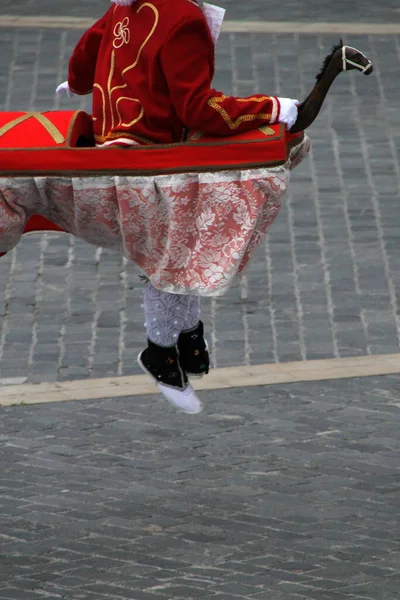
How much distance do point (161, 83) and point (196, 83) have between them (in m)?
0.17

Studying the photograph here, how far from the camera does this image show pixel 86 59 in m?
5.63

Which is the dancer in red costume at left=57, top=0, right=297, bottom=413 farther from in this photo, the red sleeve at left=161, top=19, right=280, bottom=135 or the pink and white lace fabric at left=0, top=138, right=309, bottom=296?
the pink and white lace fabric at left=0, top=138, right=309, bottom=296

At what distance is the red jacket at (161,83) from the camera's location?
4953 mm

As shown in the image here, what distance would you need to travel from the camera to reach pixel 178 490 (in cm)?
696

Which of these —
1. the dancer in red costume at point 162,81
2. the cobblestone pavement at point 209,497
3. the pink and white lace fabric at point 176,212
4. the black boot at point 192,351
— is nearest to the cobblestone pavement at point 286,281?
the cobblestone pavement at point 209,497

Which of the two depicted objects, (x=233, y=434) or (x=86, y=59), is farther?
(x=233, y=434)

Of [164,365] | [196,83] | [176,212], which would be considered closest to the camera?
Result: [196,83]

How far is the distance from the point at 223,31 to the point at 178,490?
22.6 ft

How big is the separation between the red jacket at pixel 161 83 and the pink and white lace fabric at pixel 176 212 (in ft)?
0.69

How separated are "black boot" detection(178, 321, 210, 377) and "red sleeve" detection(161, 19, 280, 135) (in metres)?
1.17

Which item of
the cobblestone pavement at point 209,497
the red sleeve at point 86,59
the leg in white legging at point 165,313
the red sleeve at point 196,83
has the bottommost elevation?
the cobblestone pavement at point 209,497

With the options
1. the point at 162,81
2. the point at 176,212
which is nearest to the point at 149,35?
the point at 162,81

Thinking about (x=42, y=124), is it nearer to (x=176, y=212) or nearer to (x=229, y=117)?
(x=176, y=212)

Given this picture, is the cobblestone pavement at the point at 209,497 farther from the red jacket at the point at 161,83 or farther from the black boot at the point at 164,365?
the red jacket at the point at 161,83
